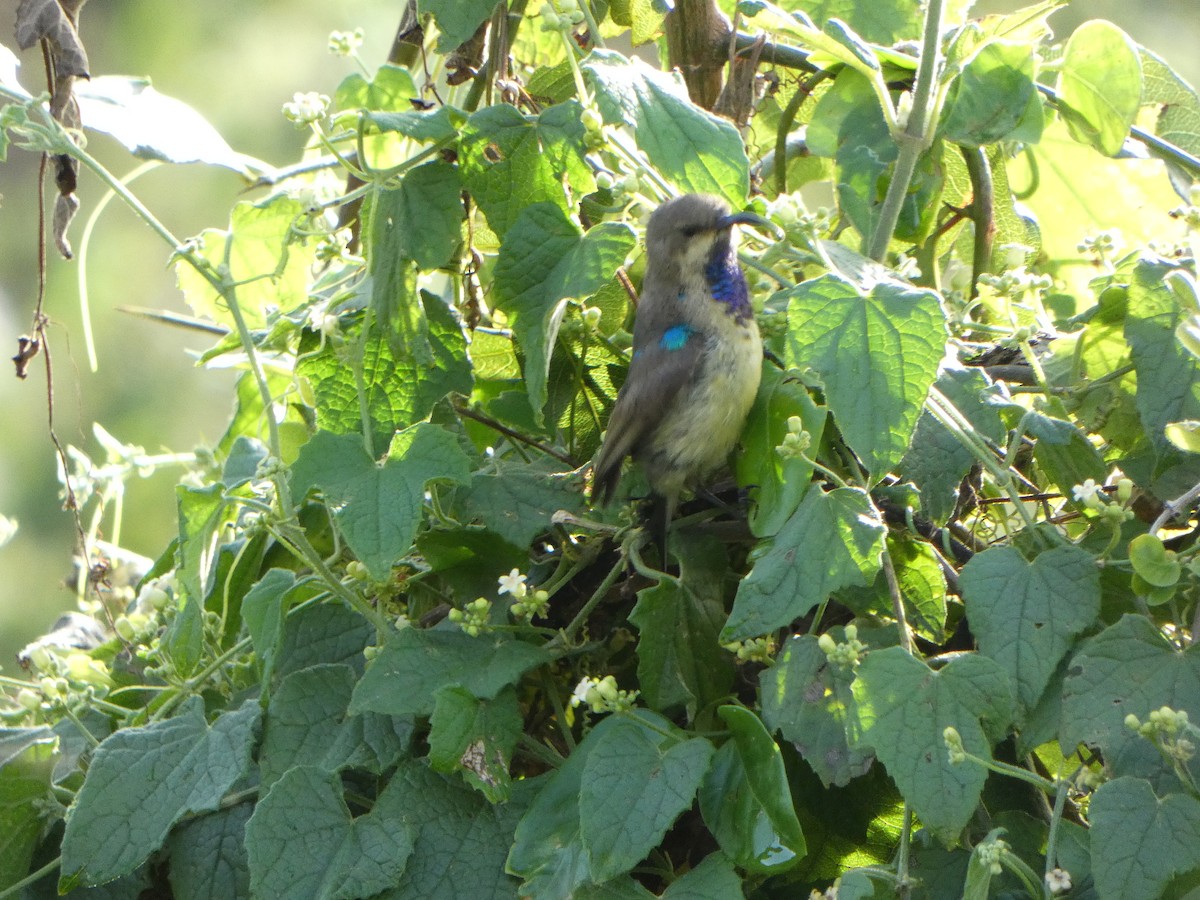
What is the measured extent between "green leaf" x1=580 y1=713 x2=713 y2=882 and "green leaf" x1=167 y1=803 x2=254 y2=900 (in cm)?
45

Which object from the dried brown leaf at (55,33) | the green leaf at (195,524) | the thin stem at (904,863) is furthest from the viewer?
the dried brown leaf at (55,33)

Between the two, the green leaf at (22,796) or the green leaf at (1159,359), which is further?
the green leaf at (22,796)

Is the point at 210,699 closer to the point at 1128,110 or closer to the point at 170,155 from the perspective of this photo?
the point at 170,155

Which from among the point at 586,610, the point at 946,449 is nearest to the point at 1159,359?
the point at 946,449

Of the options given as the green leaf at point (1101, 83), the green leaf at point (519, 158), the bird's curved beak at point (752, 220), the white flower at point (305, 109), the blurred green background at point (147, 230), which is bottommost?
the blurred green background at point (147, 230)

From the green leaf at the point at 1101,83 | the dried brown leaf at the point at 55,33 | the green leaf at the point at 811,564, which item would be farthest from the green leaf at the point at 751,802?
the dried brown leaf at the point at 55,33

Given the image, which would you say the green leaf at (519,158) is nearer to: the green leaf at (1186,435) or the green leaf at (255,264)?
the green leaf at (255,264)

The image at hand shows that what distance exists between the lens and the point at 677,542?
4.67ft

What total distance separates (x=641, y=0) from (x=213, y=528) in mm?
1012

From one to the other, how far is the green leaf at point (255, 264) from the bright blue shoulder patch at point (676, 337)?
490 millimetres

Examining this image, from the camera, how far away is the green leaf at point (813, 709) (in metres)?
1.16

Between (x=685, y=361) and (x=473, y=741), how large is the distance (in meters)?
0.68

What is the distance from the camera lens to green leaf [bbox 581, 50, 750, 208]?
4.44 feet

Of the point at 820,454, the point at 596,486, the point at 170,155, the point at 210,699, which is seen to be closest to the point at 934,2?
the point at 820,454
